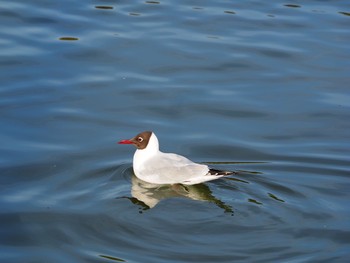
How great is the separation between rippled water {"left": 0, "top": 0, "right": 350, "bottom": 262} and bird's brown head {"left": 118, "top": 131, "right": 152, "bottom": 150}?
0.94 ft

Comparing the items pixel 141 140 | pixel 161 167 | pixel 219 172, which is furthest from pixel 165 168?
pixel 219 172

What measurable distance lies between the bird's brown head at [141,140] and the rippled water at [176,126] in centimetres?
29

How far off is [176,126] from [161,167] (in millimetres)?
1514

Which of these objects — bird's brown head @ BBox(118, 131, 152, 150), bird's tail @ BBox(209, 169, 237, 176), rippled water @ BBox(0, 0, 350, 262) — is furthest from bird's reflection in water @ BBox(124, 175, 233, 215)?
bird's brown head @ BBox(118, 131, 152, 150)

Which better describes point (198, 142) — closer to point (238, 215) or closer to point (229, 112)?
point (229, 112)

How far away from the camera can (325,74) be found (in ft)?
46.3

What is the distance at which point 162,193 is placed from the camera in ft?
34.3

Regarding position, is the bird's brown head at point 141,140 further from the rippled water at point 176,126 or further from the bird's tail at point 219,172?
the bird's tail at point 219,172

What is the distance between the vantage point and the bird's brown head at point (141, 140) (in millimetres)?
10938

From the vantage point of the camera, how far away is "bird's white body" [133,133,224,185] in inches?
408

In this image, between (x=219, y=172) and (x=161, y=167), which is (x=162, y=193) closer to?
(x=161, y=167)

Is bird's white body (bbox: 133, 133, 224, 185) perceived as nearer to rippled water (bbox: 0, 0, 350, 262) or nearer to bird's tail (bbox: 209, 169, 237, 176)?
bird's tail (bbox: 209, 169, 237, 176)

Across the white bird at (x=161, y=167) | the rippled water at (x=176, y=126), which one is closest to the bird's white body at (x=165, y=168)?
the white bird at (x=161, y=167)

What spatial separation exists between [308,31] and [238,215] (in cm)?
723
